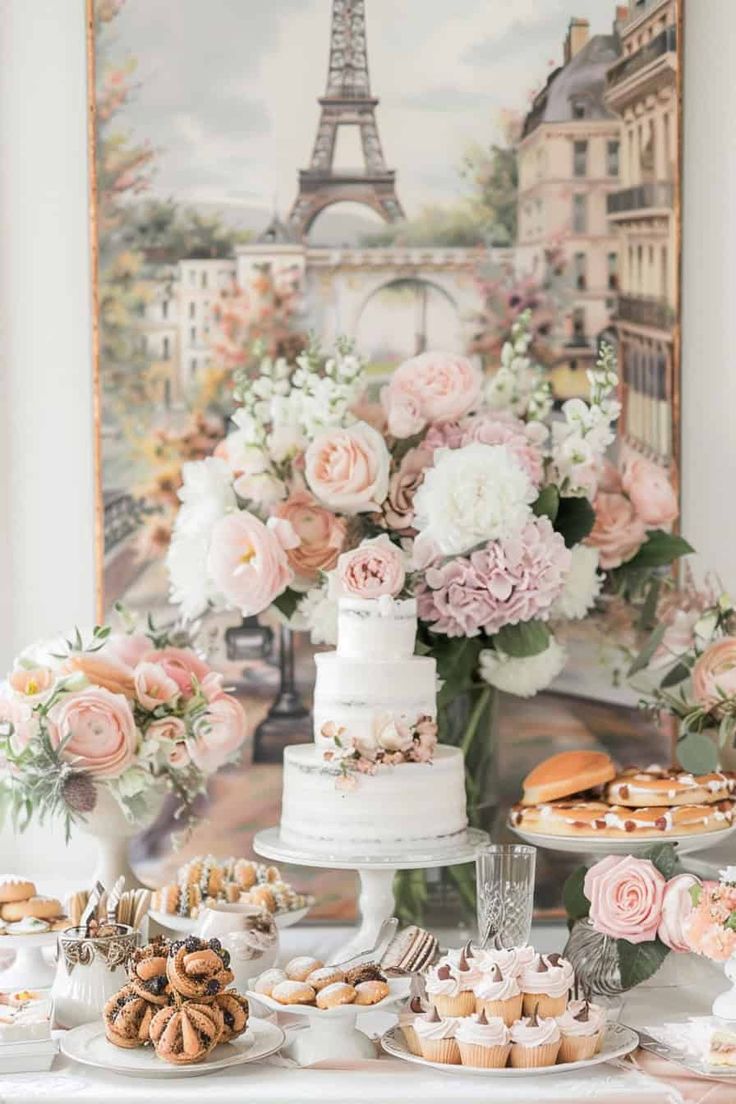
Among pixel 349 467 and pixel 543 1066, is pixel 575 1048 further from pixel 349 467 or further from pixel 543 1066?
pixel 349 467

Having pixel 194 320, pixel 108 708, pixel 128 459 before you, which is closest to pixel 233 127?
pixel 194 320

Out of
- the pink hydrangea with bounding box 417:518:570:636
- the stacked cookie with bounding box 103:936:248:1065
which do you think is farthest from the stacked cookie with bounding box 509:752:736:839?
the stacked cookie with bounding box 103:936:248:1065

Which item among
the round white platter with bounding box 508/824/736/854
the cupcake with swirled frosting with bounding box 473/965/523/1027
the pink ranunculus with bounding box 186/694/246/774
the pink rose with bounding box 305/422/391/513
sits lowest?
the cupcake with swirled frosting with bounding box 473/965/523/1027

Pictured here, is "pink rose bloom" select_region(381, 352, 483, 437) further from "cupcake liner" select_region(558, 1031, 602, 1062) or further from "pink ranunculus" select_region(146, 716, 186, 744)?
"cupcake liner" select_region(558, 1031, 602, 1062)

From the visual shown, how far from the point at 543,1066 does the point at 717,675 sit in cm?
75

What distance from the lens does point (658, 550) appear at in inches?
96.7

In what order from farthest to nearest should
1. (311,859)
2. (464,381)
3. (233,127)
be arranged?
(233,127)
(464,381)
(311,859)

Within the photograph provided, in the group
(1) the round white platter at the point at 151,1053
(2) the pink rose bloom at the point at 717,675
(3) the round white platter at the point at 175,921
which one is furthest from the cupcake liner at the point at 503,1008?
(2) the pink rose bloom at the point at 717,675

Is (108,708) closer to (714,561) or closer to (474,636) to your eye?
(474,636)

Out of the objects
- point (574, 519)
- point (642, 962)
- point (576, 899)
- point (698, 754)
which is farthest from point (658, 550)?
point (642, 962)

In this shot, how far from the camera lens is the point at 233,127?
8.60 ft

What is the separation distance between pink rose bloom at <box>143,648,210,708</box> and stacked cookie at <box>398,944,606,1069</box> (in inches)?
23.3

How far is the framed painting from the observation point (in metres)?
2.62

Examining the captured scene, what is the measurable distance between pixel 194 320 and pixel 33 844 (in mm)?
897
